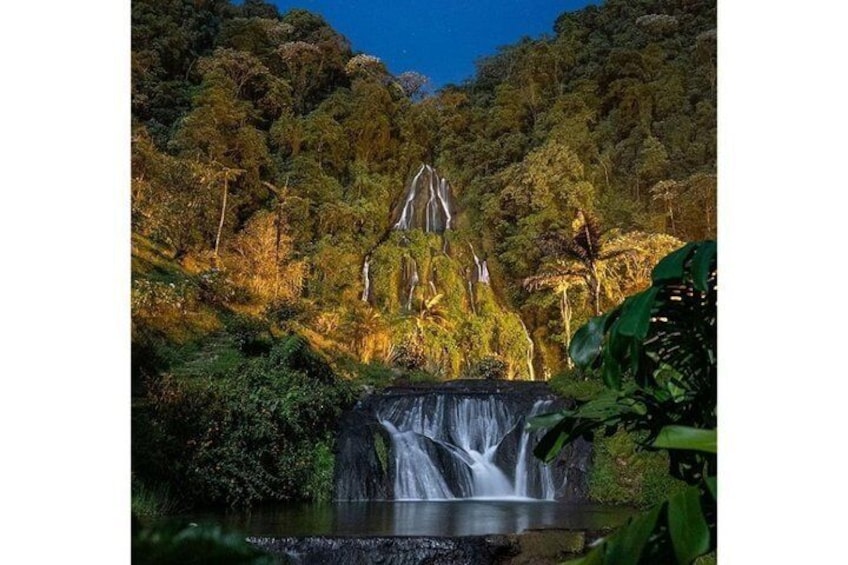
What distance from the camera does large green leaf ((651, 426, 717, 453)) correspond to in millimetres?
1651

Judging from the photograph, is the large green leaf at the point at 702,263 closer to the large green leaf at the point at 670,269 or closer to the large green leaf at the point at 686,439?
the large green leaf at the point at 670,269

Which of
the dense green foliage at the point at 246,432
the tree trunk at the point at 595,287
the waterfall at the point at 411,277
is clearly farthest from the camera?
the waterfall at the point at 411,277

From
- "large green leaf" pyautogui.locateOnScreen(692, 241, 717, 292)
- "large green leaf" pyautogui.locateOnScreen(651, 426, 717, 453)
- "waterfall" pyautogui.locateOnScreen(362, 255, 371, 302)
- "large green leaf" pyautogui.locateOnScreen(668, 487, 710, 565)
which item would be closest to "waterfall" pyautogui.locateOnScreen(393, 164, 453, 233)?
"waterfall" pyautogui.locateOnScreen(362, 255, 371, 302)

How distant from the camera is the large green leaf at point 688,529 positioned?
1553 mm

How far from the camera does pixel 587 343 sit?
187 cm

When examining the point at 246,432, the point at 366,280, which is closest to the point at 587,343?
the point at 246,432

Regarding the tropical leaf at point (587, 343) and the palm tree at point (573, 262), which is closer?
the tropical leaf at point (587, 343)

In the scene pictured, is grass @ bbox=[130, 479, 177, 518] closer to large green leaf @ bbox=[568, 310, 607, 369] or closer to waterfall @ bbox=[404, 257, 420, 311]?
waterfall @ bbox=[404, 257, 420, 311]

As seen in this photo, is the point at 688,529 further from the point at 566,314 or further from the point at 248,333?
the point at 566,314

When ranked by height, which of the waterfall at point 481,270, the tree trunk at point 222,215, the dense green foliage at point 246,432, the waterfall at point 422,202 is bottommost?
the dense green foliage at point 246,432

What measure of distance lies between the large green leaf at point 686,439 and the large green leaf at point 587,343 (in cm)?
25

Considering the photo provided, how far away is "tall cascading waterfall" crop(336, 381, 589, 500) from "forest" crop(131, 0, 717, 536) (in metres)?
0.17

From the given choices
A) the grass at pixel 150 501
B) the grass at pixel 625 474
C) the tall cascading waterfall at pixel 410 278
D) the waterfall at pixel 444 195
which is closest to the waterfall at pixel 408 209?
the waterfall at pixel 444 195
